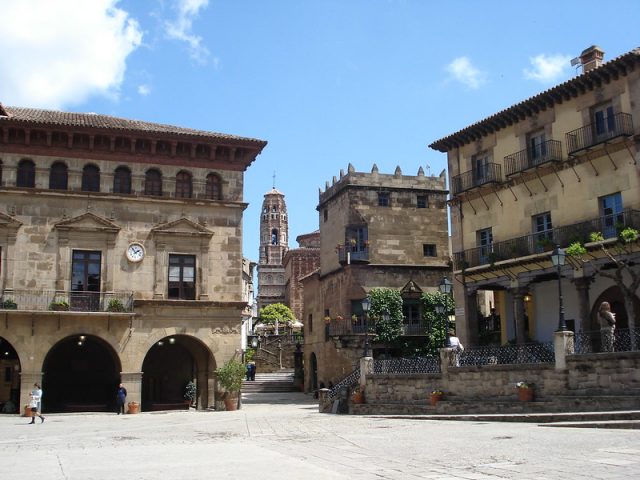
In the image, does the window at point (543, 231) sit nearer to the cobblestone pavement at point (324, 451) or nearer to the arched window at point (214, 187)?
the cobblestone pavement at point (324, 451)

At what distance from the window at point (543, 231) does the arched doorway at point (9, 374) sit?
24520mm

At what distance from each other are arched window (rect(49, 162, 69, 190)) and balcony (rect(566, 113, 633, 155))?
21527 mm

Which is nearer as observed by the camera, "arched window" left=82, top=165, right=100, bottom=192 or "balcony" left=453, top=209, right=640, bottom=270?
"balcony" left=453, top=209, right=640, bottom=270

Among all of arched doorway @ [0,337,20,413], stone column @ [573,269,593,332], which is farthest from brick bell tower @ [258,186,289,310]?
stone column @ [573,269,593,332]

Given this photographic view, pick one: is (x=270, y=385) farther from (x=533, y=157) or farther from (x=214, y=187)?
(x=533, y=157)

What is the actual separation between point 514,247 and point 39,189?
20.8 metres

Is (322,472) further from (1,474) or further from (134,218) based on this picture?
(134,218)

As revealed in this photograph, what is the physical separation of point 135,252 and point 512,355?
654 inches

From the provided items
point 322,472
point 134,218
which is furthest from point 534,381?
point 134,218

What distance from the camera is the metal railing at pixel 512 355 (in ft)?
78.4

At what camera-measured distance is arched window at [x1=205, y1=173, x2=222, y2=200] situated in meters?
33.3

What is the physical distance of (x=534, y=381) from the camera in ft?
75.3

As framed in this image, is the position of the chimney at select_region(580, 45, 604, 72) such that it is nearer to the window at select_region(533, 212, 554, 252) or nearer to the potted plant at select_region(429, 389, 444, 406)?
the window at select_region(533, 212, 554, 252)

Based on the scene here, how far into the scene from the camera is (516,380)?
77.3ft
